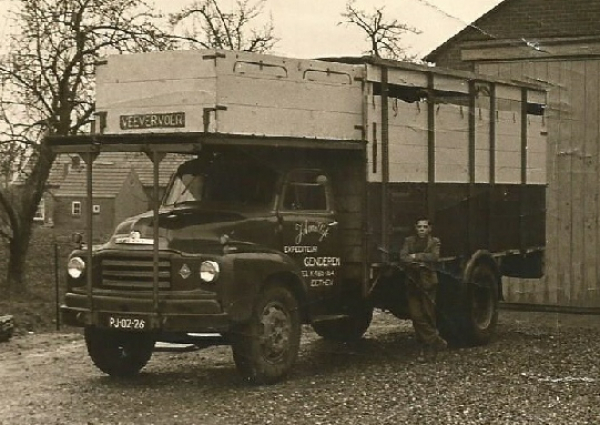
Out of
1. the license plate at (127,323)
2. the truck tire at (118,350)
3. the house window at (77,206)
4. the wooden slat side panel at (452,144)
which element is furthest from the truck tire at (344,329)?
the license plate at (127,323)

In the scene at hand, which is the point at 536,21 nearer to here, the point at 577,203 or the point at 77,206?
the point at 577,203

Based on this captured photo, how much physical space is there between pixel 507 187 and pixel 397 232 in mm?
2771

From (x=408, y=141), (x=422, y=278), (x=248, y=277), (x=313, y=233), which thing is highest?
(x=408, y=141)

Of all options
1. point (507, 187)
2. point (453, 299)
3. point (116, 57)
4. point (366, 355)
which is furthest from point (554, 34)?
point (116, 57)

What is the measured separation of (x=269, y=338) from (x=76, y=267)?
193 cm

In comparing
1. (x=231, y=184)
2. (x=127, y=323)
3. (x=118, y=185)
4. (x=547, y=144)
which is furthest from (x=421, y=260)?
(x=547, y=144)

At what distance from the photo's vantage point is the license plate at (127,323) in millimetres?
10273

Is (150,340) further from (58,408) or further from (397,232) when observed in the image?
(397,232)

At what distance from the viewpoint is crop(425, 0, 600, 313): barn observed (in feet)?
56.4

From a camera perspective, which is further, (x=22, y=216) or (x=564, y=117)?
(x=22, y=216)

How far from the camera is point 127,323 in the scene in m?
10.4

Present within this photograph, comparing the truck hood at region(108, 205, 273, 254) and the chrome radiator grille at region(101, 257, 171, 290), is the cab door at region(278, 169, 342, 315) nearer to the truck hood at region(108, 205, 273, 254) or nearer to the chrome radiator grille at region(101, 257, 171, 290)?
the truck hood at region(108, 205, 273, 254)

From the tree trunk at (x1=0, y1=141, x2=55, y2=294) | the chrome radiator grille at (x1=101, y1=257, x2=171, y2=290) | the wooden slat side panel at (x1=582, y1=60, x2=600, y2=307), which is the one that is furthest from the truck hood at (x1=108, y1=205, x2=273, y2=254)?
the tree trunk at (x1=0, y1=141, x2=55, y2=294)

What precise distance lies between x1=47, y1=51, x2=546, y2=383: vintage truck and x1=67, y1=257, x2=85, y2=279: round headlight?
1cm
